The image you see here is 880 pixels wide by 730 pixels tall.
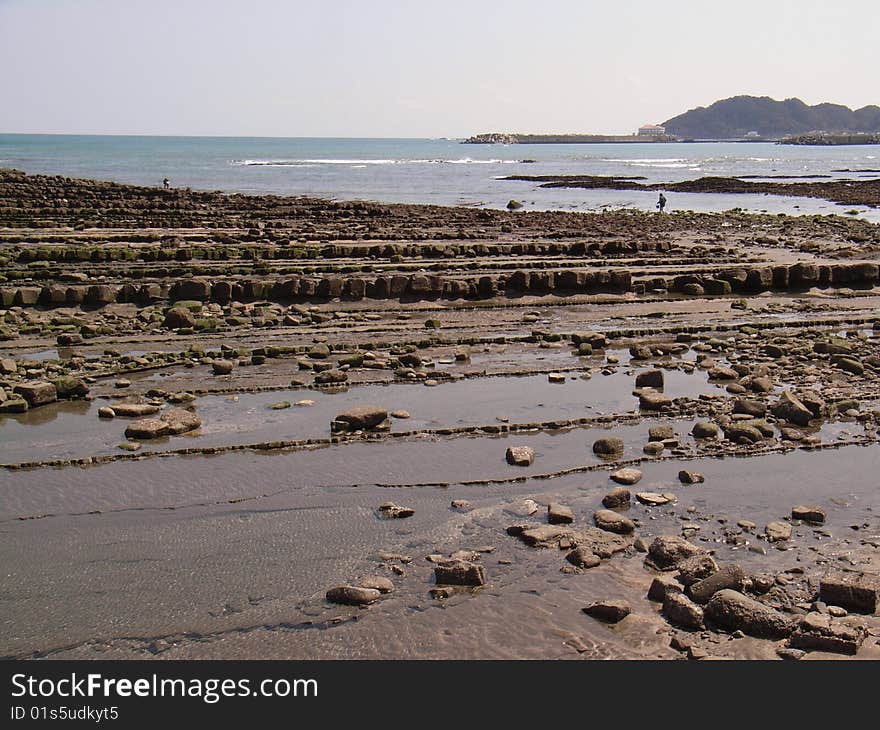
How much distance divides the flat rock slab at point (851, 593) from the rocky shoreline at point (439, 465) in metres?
0.02

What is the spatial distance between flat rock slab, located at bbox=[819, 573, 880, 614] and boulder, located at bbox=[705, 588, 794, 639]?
1.91 ft

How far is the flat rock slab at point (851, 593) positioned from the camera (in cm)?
791

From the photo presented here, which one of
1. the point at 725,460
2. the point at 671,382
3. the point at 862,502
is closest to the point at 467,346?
the point at 671,382

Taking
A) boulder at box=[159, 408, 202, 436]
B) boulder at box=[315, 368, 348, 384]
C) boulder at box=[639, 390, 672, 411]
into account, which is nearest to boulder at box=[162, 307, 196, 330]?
boulder at box=[315, 368, 348, 384]

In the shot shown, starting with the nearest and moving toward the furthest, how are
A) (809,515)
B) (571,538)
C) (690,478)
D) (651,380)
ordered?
1. (571,538)
2. (809,515)
3. (690,478)
4. (651,380)

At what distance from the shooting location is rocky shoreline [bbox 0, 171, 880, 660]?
7852 millimetres

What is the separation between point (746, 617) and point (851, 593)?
107 cm

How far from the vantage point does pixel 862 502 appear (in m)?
10.5

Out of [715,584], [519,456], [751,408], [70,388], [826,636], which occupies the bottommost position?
[826,636]

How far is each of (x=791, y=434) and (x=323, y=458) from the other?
618 cm

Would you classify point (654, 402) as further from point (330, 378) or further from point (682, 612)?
point (682, 612)

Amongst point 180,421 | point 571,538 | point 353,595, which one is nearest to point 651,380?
point 571,538

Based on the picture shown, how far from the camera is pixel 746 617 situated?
24.9 ft

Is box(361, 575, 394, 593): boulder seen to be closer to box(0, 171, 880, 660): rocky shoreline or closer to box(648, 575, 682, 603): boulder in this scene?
box(0, 171, 880, 660): rocky shoreline
